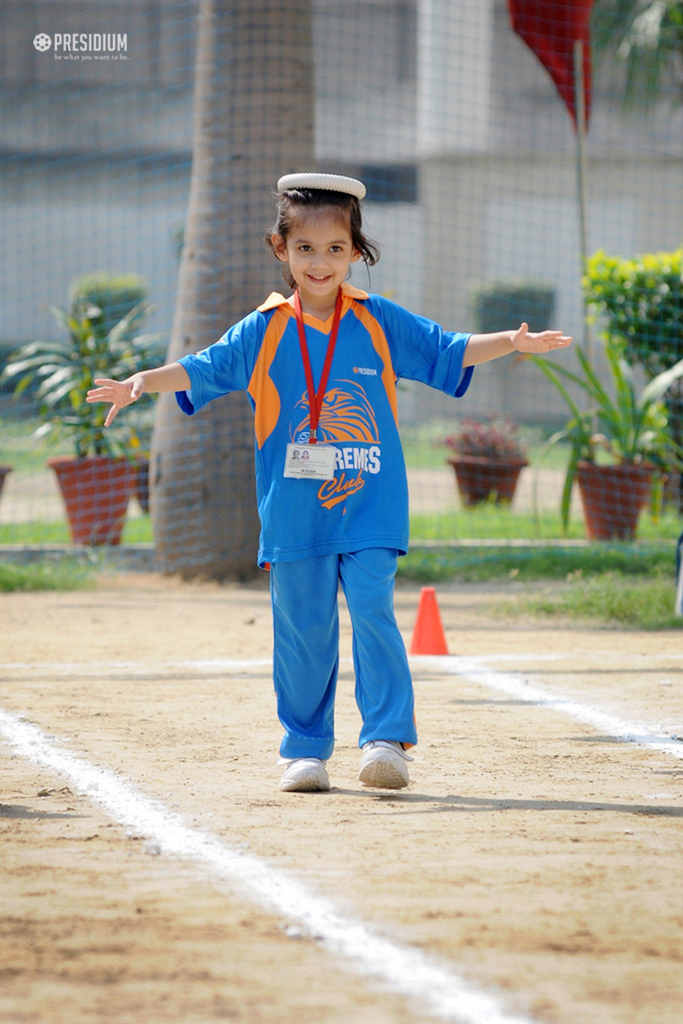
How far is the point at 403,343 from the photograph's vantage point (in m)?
3.62

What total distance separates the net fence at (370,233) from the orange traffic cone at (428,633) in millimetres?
2642

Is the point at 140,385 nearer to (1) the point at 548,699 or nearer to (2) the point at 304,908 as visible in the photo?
(2) the point at 304,908

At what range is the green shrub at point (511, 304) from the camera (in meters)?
19.7

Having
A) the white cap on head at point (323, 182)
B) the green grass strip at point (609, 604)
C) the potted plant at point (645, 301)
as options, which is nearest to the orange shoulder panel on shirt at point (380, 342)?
the white cap on head at point (323, 182)

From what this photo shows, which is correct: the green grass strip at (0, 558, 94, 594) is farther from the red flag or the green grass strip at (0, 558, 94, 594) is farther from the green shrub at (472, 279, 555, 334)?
the green shrub at (472, 279, 555, 334)

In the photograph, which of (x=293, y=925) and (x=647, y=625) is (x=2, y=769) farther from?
(x=647, y=625)

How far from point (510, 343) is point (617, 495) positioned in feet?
20.0

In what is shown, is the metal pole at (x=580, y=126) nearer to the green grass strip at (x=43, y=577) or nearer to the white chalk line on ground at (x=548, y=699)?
the green grass strip at (x=43, y=577)

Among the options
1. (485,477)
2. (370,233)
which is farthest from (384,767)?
(370,233)

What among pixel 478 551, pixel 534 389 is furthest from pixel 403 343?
pixel 534 389


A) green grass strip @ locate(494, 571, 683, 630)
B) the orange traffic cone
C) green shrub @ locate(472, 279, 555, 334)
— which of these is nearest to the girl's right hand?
the orange traffic cone

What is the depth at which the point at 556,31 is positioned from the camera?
9375 millimetres

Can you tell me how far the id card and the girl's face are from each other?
0.45 meters

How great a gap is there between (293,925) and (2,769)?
1.55 meters
